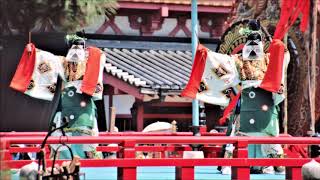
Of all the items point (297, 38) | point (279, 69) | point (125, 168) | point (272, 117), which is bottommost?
point (125, 168)

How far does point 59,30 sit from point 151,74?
253cm

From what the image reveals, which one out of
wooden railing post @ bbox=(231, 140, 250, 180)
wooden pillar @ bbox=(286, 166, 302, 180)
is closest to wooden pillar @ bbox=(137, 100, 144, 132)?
wooden pillar @ bbox=(286, 166, 302, 180)

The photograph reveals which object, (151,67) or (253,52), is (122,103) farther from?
(253,52)

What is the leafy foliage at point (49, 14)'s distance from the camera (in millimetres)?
11016

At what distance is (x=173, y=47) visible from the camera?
52.8ft

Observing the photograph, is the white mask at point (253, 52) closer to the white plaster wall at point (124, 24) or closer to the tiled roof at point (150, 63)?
the tiled roof at point (150, 63)

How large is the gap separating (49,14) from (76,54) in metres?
3.38

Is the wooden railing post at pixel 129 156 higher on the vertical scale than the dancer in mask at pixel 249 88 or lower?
lower

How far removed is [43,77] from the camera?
27.3 ft

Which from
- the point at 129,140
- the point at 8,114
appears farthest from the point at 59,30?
the point at 129,140

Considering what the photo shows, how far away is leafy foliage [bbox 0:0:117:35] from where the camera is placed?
434 inches

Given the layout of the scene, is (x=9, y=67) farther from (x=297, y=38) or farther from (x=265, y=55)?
(x=265, y=55)

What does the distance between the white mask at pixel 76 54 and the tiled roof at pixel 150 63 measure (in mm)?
5442

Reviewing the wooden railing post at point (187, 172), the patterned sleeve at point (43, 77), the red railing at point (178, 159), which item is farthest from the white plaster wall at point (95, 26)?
the wooden railing post at point (187, 172)
